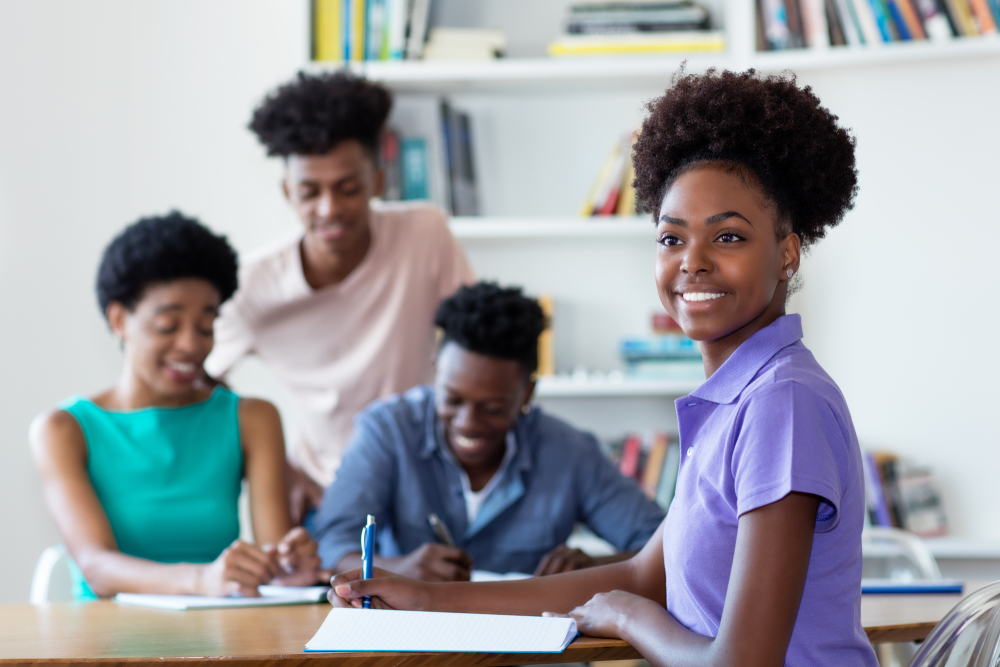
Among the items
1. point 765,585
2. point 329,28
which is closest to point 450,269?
point 329,28

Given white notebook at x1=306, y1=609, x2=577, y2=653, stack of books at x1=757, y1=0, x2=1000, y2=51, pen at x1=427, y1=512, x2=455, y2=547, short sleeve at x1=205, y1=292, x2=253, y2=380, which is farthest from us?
stack of books at x1=757, y1=0, x2=1000, y2=51

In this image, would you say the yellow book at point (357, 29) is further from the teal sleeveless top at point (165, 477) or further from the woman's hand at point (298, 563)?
the woman's hand at point (298, 563)

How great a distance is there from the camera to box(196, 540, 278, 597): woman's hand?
142 cm

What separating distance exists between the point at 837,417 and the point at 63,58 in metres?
2.68

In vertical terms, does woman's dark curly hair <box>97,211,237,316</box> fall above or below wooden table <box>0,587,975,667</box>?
→ above

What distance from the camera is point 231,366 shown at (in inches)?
90.3

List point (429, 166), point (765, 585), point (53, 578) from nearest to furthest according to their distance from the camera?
point (765, 585) < point (53, 578) < point (429, 166)

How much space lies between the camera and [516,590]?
122 cm

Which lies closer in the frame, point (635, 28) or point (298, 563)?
point (298, 563)

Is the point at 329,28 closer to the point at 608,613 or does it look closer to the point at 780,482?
the point at 608,613

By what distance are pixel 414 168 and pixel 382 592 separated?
2.00 metres

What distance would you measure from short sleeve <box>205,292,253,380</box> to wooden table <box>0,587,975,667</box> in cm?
93

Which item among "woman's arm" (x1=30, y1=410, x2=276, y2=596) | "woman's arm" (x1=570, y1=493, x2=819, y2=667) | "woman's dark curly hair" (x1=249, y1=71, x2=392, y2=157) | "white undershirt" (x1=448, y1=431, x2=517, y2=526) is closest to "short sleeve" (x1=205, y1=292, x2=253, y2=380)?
"woman's dark curly hair" (x1=249, y1=71, x2=392, y2=157)

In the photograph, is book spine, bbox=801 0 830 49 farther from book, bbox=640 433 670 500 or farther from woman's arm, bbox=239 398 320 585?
woman's arm, bbox=239 398 320 585
